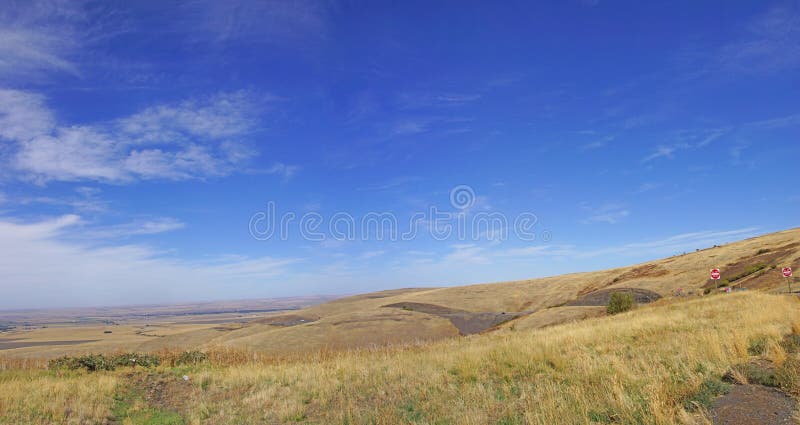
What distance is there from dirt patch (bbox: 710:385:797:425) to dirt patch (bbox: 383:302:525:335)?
39.8 meters

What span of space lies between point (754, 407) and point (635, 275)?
63532 mm

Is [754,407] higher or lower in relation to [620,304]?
higher

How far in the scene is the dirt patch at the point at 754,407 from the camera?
20.0 feet

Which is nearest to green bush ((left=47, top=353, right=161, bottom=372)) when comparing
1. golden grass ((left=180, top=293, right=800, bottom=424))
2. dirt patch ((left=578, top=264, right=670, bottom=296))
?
golden grass ((left=180, top=293, right=800, bottom=424))

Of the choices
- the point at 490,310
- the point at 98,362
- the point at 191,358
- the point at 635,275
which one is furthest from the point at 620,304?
the point at 98,362

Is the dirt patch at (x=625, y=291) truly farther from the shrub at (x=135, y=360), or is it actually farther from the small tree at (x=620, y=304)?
the shrub at (x=135, y=360)

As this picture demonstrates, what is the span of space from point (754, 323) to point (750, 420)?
10937 millimetres

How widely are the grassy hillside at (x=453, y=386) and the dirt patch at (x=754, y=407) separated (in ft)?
0.85

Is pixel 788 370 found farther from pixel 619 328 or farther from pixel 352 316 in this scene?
pixel 352 316

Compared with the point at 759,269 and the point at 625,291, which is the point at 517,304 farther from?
the point at 759,269

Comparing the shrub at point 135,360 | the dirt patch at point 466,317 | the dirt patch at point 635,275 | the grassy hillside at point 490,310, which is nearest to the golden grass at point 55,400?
the shrub at point 135,360

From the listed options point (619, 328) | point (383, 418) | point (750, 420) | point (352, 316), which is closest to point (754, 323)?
point (619, 328)

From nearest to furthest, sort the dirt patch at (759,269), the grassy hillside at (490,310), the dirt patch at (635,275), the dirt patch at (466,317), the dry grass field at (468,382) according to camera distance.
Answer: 1. the dry grass field at (468,382)
2. the dirt patch at (759,269)
3. the grassy hillside at (490,310)
4. the dirt patch at (466,317)
5. the dirt patch at (635,275)

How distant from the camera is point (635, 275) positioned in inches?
2456
